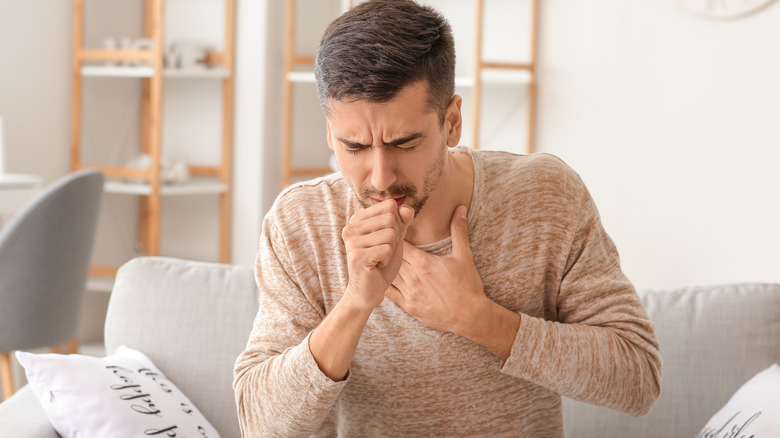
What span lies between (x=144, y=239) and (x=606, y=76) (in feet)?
7.32

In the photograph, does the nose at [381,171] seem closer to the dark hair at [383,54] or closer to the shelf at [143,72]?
the dark hair at [383,54]

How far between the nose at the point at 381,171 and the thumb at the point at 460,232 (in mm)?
186

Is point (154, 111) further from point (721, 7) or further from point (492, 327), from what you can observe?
point (492, 327)

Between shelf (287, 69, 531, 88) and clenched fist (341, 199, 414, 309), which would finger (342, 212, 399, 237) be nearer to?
clenched fist (341, 199, 414, 309)

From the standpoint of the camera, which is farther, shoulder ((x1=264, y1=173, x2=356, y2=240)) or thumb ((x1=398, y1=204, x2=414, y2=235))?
shoulder ((x1=264, y1=173, x2=356, y2=240))

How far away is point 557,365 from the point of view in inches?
52.9

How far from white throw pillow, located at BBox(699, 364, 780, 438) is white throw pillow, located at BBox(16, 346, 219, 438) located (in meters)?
0.93

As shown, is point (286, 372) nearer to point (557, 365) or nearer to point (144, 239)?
point (557, 365)

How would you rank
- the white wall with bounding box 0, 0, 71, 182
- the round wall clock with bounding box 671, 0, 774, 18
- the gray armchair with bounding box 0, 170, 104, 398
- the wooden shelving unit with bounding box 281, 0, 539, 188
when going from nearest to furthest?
the gray armchair with bounding box 0, 170, 104, 398, the round wall clock with bounding box 671, 0, 774, 18, the wooden shelving unit with bounding box 281, 0, 539, 188, the white wall with bounding box 0, 0, 71, 182

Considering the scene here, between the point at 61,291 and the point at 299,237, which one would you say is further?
the point at 61,291

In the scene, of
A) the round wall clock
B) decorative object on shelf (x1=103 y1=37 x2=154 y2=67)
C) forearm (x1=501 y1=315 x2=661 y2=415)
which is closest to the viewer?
forearm (x1=501 y1=315 x2=661 y2=415)

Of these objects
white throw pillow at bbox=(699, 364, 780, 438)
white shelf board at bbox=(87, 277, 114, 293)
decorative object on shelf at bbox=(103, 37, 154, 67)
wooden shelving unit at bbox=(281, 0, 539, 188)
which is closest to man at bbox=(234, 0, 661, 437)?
white throw pillow at bbox=(699, 364, 780, 438)

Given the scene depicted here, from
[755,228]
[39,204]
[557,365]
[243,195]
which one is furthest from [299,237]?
[243,195]

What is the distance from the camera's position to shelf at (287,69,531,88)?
325 centimetres
